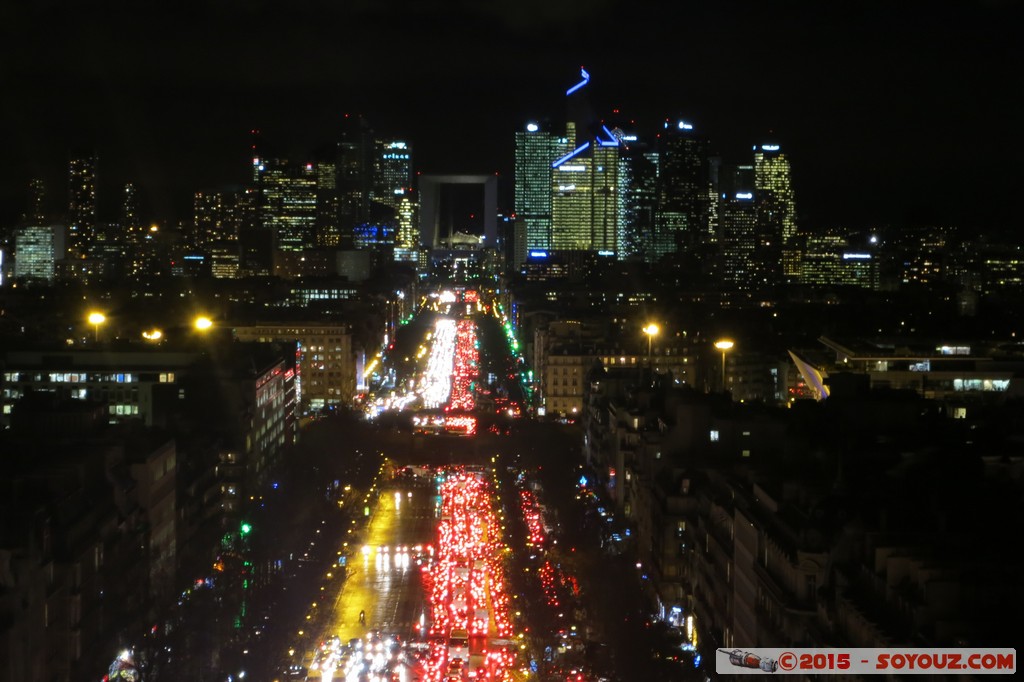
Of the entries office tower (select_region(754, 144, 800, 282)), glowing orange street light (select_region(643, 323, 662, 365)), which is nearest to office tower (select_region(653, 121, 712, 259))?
office tower (select_region(754, 144, 800, 282))

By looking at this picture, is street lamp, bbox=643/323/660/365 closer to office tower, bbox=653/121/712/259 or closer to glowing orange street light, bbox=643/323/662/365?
glowing orange street light, bbox=643/323/662/365

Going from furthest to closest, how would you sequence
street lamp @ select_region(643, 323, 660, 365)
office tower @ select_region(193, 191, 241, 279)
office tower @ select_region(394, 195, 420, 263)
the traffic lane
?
office tower @ select_region(394, 195, 420, 263) → office tower @ select_region(193, 191, 241, 279) → street lamp @ select_region(643, 323, 660, 365) → the traffic lane

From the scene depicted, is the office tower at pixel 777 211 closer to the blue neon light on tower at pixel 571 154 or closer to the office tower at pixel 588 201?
the office tower at pixel 588 201

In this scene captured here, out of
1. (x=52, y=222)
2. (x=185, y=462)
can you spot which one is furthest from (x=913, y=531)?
(x=52, y=222)

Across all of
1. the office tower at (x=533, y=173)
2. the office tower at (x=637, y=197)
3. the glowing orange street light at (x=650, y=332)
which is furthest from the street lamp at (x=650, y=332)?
the office tower at (x=533, y=173)

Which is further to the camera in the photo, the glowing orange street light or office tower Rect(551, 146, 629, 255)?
office tower Rect(551, 146, 629, 255)

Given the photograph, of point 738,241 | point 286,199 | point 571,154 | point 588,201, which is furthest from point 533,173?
point 738,241
